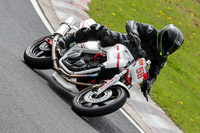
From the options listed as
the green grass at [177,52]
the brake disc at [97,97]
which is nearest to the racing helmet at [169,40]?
the brake disc at [97,97]

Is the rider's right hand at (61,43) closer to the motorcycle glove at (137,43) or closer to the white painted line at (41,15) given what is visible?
the motorcycle glove at (137,43)

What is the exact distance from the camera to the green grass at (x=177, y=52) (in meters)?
9.36

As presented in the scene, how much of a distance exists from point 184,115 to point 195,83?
2782mm

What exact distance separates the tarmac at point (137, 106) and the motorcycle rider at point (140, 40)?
3.34 ft

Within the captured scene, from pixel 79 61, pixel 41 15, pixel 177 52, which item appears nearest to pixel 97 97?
pixel 79 61

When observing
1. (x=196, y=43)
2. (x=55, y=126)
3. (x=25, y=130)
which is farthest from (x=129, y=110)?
(x=196, y=43)

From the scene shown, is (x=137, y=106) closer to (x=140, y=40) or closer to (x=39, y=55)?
(x=140, y=40)

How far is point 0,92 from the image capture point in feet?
17.1

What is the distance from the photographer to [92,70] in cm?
628

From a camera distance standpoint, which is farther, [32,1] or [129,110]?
[32,1]

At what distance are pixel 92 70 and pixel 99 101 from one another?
1.94 feet


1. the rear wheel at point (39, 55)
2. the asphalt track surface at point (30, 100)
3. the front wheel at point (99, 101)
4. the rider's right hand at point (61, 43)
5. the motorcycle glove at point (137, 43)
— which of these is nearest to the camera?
the asphalt track surface at point (30, 100)

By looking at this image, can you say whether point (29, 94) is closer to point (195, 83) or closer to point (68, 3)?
point (68, 3)

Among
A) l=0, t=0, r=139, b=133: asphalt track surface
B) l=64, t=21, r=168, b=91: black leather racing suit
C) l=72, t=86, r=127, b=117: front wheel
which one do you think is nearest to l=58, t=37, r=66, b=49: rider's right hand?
l=64, t=21, r=168, b=91: black leather racing suit
